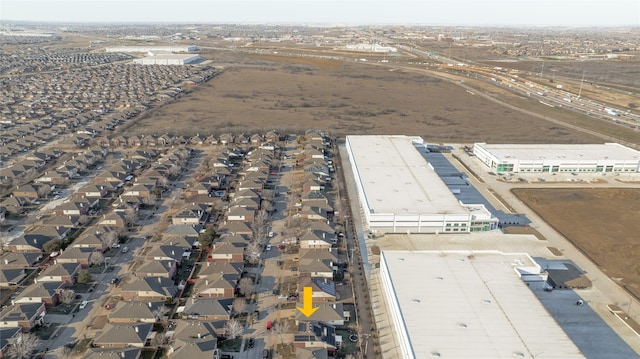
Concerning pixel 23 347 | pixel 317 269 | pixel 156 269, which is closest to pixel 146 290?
pixel 156 269

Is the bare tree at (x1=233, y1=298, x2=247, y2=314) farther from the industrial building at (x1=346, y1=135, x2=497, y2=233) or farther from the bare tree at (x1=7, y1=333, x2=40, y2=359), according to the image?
the industrial building at (x1=346, y1=135, x2=497, y2=233)

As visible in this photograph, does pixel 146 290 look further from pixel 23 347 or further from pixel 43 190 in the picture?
pixel 43 190

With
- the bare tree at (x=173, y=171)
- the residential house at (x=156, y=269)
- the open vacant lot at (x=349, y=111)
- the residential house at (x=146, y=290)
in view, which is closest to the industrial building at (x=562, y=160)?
the open vacant lot at (x=349, y=111)

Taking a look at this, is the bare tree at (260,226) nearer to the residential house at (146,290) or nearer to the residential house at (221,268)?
the residential house at (221,268)

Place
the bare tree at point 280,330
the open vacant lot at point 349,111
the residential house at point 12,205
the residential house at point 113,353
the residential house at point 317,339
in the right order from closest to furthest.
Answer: the residential house at point 113,353 → the residential house at point 317,339 → the bare tree at point 280,330 → the residential house at point 12,205 → the open vacant lot at point 349,111

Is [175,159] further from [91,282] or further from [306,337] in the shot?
[306,337]
